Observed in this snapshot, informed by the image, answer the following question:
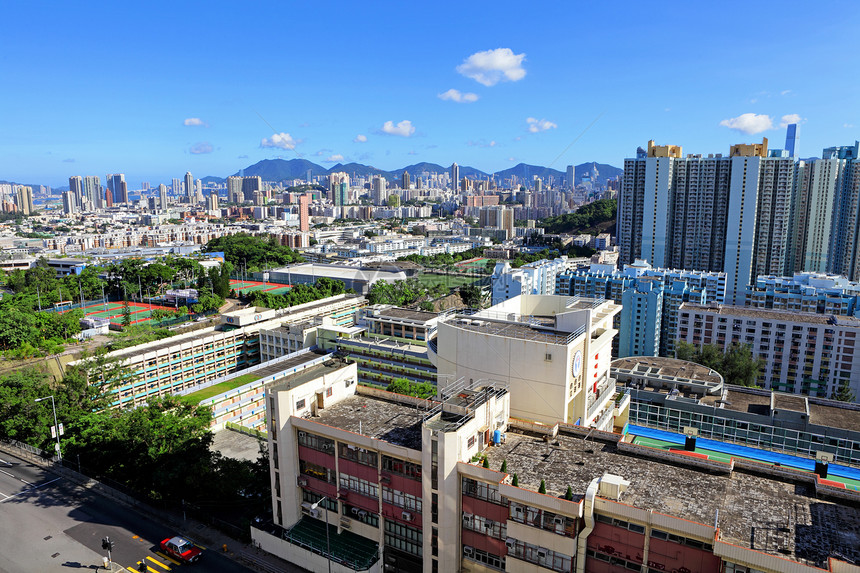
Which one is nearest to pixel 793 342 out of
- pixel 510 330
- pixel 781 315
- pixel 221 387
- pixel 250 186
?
pixel 781 315

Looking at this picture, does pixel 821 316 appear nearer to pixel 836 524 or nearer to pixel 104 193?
pixel 836 524

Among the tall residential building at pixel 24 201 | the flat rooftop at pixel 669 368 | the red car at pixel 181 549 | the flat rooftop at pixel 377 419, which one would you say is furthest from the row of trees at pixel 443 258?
the tall residential building at pixel 24 201

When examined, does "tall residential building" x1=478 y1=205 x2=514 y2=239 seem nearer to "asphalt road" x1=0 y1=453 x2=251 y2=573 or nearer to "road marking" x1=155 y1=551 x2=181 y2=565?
"asphalt road" x1=0 y1=453 x2=251 y2=573

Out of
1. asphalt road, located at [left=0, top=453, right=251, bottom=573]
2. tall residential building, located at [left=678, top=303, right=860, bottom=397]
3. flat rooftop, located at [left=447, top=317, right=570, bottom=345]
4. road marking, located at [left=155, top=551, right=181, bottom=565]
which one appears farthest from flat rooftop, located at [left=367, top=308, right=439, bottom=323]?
tall residential building, located at [left=678, top=303, right=860, bottom=397]

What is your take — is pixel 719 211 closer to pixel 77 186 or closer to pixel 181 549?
pixel 181 549

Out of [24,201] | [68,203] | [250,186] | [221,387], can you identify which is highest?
[250,186]

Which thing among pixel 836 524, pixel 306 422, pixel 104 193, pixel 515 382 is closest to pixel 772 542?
pixel 836 524
